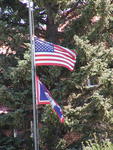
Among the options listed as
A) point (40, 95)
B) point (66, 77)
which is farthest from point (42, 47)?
point (66, 77)

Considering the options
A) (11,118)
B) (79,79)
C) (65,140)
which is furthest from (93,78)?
(11,118)

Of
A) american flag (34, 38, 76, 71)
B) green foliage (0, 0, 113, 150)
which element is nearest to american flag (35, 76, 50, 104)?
american flag (34, 38, 76, 71)

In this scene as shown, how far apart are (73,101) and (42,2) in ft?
10.0

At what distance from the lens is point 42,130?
7.55m

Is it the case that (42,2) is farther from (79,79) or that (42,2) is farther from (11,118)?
(11,118)

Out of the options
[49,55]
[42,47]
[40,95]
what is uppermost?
[42,47]

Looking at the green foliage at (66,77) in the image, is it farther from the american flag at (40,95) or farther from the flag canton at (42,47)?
the flag canton at (42,47)

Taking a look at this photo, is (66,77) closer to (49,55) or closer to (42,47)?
(49,55)

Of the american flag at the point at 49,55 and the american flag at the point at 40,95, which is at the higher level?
the american flag at the point at 49,55

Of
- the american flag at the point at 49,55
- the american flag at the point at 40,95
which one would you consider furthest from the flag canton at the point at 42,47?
the american flag at the point at 40,95

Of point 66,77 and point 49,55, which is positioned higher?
point 49,55

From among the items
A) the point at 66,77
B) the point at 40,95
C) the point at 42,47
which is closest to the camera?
the point at 40,95

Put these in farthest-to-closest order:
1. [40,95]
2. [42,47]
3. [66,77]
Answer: [66,77], [42,47], [40,95]

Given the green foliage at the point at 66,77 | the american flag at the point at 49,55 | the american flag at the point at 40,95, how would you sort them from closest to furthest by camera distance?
the american flag at the point at 40,95 → the american flag at the point at 49,55 → the green foliage at the point at 66,77
